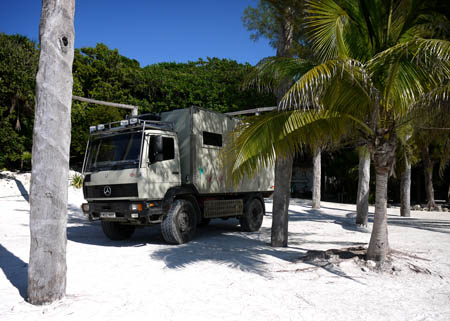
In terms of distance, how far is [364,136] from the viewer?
260 inches

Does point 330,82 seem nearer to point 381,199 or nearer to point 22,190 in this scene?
point 381,199

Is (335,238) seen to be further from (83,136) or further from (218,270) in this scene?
(83,136)

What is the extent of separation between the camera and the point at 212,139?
9.36m

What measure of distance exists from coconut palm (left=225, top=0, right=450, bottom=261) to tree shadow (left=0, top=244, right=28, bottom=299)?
3.50 metres

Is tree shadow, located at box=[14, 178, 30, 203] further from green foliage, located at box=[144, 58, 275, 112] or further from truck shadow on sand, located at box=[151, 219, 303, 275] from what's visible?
green foliage, located at box=[144, 58, 275, 112]

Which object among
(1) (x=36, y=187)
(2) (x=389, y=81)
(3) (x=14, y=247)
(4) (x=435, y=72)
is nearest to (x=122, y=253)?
(3) (x=14, y=247)

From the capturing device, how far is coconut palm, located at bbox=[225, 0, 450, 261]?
5.19 m

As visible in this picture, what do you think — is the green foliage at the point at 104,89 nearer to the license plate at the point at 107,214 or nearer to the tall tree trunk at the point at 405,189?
the tall tree trunk at the point at 405,189

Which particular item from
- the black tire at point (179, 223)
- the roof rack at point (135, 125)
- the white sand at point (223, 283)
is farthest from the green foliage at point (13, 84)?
the black tire at point (179, 223)

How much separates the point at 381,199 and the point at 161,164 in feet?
15.0

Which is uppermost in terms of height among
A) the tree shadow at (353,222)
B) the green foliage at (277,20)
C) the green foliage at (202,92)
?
the green foliage at (202,92)

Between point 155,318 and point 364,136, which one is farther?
point 364,136

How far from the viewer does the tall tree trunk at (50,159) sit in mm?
4324

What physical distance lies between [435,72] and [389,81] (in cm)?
64
